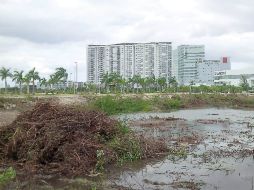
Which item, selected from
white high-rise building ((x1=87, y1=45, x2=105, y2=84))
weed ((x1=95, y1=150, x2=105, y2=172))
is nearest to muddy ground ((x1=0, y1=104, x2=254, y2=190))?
weed ((x1=95, y1=150, x2=105, y2=172))

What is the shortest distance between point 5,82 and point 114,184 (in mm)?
80302

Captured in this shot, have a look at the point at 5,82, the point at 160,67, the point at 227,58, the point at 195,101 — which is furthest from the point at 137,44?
the point at 195,101

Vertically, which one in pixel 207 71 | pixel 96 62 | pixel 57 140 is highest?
pixel 96 62

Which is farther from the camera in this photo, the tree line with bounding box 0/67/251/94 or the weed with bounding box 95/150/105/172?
the tree line with bounding box 0/67/251/94

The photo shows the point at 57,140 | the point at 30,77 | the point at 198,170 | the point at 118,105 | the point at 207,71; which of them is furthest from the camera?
the point at 207,71

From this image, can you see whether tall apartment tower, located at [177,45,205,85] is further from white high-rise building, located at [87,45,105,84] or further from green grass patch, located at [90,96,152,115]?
green grass patch, located at [90,96,152,115]

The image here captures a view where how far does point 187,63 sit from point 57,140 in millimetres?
162096

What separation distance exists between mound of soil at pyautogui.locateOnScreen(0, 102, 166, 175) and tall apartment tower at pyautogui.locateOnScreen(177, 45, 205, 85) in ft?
516

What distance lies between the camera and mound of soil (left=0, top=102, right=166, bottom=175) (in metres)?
11.6

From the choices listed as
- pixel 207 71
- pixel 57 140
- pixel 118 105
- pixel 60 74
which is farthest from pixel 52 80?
pixel 207 71

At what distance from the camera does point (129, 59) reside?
150m

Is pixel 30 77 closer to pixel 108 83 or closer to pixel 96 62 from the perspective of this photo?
pixel 108 83

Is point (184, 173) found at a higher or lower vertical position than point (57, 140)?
lower

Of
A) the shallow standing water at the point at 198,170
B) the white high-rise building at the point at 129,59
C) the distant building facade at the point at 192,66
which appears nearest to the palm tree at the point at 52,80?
the white high-rise building at the point at 129,59
